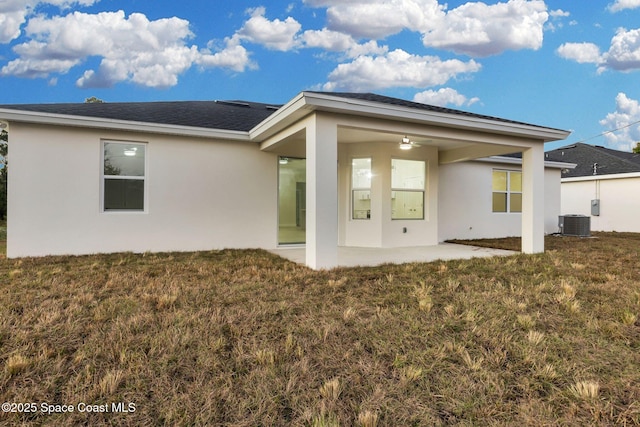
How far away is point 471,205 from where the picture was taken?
10258 millimetres

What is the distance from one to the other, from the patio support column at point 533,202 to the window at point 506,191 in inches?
148

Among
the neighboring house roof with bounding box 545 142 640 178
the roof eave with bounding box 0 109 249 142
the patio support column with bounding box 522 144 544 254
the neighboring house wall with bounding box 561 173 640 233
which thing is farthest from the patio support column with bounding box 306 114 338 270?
the neighboring house wall with bounding box 561 173 640 233

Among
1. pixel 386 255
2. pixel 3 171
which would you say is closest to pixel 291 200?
pixel 386 255

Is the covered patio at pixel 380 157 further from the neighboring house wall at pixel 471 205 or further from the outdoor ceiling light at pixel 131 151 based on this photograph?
the outdoor ceiling light at pixel 131 151

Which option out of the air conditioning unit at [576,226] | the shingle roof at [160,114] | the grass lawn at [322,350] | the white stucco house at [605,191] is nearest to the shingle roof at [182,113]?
the shingle roof at [160,114]

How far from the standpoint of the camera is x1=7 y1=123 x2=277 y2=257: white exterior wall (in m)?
6.04

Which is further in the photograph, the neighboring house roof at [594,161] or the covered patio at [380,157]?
the neighboring house roof at [594,161]

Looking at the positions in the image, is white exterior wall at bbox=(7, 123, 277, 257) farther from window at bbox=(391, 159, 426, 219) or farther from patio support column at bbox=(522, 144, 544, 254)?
patio support column at bbox=(522, 144, 544, 254)

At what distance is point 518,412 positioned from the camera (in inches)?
70.9

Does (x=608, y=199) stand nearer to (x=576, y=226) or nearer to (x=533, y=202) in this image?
(x=576, y=226)

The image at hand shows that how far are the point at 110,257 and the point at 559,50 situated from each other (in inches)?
948

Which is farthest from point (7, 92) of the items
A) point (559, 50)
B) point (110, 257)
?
point (559, 50)

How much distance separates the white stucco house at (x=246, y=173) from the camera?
17.7ft

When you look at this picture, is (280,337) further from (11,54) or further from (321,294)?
(11,54)
